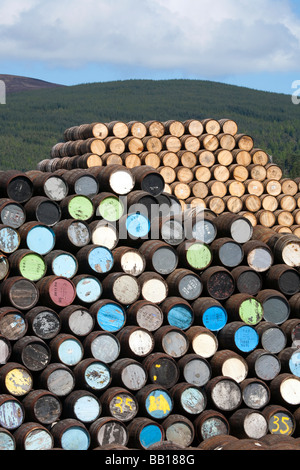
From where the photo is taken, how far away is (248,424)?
34.7 ft

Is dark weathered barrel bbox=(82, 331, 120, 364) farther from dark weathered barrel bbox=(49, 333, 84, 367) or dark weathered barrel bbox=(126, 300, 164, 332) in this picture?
dark weathered barrel bbox=(126, 300, 164, 332)

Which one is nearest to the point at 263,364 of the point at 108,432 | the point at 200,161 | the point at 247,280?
the point at 247,280

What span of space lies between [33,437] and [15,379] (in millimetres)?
800

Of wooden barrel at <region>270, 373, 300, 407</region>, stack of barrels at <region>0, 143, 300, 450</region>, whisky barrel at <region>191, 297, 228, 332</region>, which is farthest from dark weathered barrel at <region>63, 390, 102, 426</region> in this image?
wooden barrel at <region>270, 373, 300, 407</region>

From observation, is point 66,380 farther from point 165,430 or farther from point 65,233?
point 65,233

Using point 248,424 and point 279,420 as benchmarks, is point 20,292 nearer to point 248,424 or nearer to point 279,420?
point 248,424

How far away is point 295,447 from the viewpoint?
7637mm

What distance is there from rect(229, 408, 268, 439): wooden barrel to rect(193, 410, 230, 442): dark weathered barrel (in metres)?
0.18

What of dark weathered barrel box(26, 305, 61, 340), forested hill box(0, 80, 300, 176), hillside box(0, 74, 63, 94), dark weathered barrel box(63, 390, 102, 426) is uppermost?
hillside box(0, 74, 63, 94)

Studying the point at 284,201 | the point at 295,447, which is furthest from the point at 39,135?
the point at 295,447

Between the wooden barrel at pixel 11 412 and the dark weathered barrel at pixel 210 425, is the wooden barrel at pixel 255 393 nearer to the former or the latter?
the dark weathered barrel at pixel 210 425

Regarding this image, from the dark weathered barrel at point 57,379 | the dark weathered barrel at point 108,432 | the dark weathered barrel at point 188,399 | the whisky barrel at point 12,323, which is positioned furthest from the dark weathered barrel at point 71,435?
the dark weathered barrel at point 188,399

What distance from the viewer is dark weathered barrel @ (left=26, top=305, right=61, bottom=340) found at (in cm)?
991

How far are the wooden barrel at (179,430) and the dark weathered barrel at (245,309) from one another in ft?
6.72
